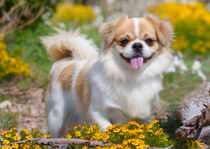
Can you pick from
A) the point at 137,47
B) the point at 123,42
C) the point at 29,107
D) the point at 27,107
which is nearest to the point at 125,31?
the point at 123,42

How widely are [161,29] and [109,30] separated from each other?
1.97 feet

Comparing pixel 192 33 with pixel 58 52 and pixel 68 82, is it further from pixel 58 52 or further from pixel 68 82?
pixel 68 82

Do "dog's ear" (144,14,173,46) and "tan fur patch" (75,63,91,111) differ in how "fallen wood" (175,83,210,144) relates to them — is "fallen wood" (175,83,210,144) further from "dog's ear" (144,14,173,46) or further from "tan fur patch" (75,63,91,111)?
"tan fur patch" (75,63,91,111)

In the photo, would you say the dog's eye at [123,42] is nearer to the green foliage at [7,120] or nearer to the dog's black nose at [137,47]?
the dog's black nose at [137,47]

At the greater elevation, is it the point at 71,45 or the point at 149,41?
the point at 71,45

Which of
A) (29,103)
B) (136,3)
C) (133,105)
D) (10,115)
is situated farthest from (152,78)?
(136,3)

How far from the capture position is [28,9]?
768 cm

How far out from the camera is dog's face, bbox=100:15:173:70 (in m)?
3.28

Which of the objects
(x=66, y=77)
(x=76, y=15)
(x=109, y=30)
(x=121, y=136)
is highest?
(x=76, y=15)

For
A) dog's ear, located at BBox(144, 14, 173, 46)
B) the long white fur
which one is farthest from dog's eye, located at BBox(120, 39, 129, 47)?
dog's ear, located at BBox(144, 14, 173, 46)

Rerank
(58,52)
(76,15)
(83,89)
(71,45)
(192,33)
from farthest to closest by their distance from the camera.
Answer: (76,15), (192,33), (58,52), (71,45), (83,89)

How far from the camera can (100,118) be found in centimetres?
336

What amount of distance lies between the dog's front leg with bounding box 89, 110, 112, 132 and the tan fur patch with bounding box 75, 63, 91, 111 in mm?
236

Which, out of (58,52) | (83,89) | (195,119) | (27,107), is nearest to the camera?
(195,119)
